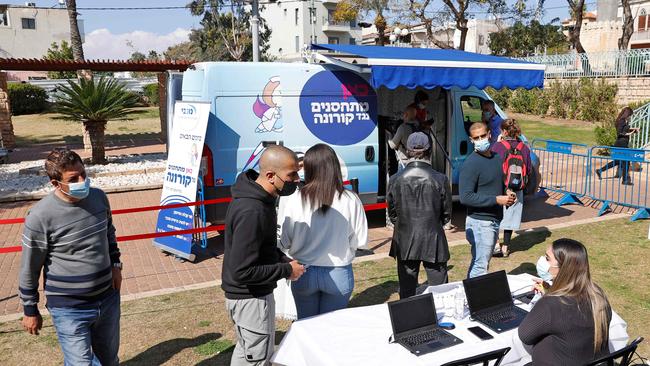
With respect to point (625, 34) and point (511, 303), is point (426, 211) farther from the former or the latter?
point (625, 34)

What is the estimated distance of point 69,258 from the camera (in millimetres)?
3309

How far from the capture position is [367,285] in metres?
6.15

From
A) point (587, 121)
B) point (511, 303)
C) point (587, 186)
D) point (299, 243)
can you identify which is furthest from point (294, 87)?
point (587, 121)

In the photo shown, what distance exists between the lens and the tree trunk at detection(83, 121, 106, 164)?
13.5 metres

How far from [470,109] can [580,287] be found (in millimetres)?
6381

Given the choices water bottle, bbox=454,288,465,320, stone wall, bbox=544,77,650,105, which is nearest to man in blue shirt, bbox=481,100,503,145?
water bottle, bbox=454,288,465,320

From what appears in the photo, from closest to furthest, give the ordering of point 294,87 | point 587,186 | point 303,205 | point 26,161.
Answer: point 303,205
point 294,87
point 587,186
point 26,161

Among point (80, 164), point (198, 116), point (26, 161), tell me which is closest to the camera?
point (80, 164)

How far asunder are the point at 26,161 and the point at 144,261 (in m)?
11.0

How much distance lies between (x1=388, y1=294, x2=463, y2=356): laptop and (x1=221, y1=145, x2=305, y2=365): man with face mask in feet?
2.23

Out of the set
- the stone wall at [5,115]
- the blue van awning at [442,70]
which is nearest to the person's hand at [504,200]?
the blue van awning at [442,70]

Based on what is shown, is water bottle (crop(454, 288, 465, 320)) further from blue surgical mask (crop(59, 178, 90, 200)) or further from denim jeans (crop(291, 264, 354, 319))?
blue surgical mask (crop(59, 178, 90, 200))

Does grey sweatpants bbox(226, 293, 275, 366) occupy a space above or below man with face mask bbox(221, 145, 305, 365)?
below

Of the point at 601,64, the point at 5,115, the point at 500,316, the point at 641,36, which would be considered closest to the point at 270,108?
the point at 500,316
